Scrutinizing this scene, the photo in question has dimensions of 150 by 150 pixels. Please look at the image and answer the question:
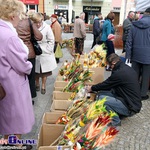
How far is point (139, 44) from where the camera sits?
442 cm

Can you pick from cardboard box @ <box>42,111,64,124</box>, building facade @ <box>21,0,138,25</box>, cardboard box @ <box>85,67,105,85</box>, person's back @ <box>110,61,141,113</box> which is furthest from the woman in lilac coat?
building facade @ <box>21,0,138,25</box>

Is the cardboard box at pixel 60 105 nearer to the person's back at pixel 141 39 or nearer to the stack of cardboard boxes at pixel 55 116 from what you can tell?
the stack of cardboard boxes at pixel 55 116

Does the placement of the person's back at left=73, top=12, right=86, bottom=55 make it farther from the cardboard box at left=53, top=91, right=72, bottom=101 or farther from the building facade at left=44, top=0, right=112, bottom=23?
the building facade at left=44, top=0, right=112, bottom=23

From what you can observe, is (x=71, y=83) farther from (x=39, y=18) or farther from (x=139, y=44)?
(x=139, y=44)

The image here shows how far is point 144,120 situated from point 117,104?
2.23ft

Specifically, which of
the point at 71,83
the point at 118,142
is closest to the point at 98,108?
the point at 118,142

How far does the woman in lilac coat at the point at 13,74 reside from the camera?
2125 mm

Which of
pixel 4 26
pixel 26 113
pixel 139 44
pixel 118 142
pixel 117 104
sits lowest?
pixel 118 142

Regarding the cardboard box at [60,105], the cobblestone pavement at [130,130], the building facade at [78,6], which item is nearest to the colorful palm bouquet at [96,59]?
A: the cobblestone pavement at [130,130]

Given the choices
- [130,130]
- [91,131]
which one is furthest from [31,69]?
[130,130]

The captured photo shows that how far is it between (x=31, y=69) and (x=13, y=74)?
0.96 feet

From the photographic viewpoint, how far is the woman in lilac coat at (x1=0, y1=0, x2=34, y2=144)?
83.7 inches

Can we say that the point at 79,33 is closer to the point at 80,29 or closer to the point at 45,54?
the point at 80,29

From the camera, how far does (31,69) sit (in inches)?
98.1
